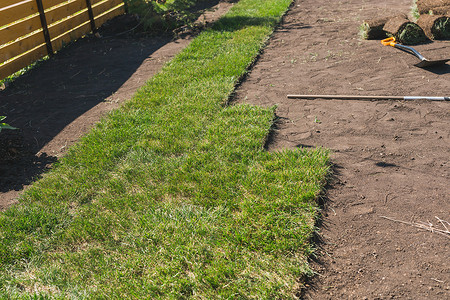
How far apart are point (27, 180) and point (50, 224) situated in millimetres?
981

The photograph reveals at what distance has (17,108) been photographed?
5.83 m

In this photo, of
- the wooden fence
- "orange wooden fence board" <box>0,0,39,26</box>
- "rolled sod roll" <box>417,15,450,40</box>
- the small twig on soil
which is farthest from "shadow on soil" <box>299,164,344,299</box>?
"orange wooden fence board" <box>0,0,39,26</box>

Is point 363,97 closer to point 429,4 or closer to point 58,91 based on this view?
point 429,4

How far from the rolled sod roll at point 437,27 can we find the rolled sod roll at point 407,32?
0.18m

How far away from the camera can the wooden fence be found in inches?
277

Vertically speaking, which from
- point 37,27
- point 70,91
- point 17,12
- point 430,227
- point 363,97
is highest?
point 17,12

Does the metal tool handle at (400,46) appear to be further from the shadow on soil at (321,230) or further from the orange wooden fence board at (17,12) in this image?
the orange wooden fence board at (17,12)

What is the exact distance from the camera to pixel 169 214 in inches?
133

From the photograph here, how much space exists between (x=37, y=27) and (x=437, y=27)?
7.55 m

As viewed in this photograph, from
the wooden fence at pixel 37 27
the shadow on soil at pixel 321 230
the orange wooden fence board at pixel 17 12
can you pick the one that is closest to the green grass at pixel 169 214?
the shadow on soil at pixel 321 230

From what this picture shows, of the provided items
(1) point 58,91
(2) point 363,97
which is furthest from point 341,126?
(1) point 58,91

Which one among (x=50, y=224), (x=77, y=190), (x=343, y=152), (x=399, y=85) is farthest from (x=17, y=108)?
(x=399, y=85)

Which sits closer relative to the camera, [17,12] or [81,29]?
[17,12]

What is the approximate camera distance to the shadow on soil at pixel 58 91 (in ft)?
14.8
